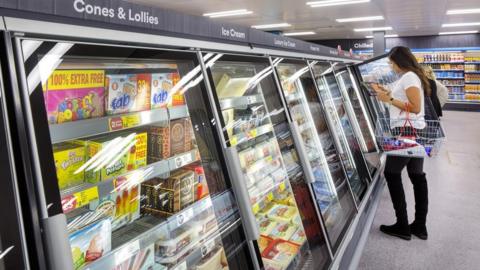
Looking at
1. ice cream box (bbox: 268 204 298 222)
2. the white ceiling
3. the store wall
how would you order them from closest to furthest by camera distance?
ice cream box (bbox: 268 204 298 222) → the white ceiling → the store wall

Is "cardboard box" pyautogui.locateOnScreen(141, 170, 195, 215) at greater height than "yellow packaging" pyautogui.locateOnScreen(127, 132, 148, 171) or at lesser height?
lesser

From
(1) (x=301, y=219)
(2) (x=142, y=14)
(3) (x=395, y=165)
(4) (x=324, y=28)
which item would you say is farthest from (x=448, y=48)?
(2) (x=142, y=14)

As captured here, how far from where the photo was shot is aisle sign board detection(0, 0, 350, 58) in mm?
767

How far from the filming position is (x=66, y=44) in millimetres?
836

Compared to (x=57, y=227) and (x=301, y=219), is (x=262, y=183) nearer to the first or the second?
(x=301, y=219)

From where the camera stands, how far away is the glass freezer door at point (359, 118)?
3.54 m

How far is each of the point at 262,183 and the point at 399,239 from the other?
1.72 meters

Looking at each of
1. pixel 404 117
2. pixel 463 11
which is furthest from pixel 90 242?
pixel 463 11

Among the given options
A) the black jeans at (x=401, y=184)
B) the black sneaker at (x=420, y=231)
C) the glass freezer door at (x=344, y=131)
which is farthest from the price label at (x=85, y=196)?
the black sneaker at (x=420, y=231)

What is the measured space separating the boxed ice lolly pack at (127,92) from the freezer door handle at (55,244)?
1.66 ft

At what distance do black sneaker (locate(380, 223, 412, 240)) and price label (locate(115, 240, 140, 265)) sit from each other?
2588 millimetres

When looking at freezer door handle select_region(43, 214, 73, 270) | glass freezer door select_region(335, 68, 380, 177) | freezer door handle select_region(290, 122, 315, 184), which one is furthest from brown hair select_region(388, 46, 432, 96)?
freezer door handle select_region(43, 214, 73, 270)

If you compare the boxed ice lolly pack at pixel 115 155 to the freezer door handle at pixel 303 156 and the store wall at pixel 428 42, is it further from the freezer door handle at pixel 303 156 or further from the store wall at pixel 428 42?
the store wall at pixel 428 42

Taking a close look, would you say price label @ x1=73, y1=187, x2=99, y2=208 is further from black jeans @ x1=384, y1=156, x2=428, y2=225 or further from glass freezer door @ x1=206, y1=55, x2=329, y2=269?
black jeans @ x1=384, y1=156, x2=428, y2=225
